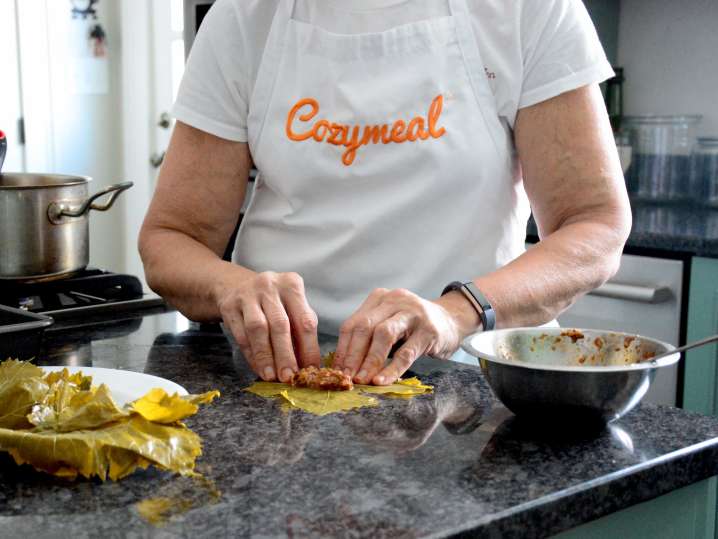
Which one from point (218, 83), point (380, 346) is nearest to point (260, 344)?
point (380, 346)

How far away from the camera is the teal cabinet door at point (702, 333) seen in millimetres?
2053

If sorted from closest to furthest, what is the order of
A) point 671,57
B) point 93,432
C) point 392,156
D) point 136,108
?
point 93,432 → point 392,156 → point 671,57 → point 136,108

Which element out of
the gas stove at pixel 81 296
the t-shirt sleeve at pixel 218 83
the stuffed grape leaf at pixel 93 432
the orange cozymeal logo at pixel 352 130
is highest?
the t-shirt sleeve at pixel 218 83

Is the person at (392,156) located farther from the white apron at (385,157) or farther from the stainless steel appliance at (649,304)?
the stainless steel appliance at (649,304)

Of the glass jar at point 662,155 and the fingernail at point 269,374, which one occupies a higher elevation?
the glass jar at point 662,155

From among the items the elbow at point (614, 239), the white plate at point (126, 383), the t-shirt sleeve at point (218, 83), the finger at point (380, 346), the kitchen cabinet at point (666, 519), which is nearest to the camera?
the kitchen cabinet at point (666, 519)

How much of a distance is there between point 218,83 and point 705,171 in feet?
5.39

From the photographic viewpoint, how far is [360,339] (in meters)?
1.04

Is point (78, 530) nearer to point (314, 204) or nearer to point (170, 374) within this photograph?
point (170, 374)

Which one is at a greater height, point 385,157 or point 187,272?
point 385,157

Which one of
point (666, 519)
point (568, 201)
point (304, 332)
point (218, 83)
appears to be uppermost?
point (218, 83)

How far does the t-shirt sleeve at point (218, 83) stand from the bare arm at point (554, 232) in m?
0.38

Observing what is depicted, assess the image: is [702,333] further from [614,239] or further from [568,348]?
[568,348]

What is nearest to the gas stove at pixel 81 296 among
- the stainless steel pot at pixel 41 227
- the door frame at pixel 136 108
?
the stainless steel pot at pixel 41 227
